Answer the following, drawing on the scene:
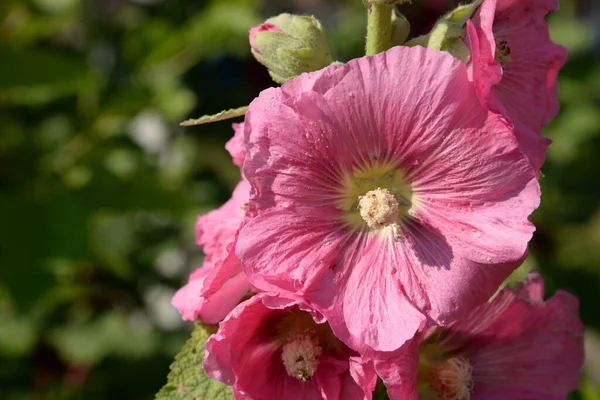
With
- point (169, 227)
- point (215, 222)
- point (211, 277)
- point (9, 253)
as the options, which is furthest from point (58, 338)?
point (211, 277)

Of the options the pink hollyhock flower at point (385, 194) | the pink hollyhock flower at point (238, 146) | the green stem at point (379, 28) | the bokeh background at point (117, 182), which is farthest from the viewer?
the bokeh background at point (117, 182)

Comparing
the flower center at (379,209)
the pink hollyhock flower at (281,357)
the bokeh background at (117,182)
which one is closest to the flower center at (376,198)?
the flower center at (379,209)

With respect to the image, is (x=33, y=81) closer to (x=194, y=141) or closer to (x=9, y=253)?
(x=9, y=253)

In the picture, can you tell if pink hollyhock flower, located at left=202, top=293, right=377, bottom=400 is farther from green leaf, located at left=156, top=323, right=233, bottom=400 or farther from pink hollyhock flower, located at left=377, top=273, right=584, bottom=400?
pink hollyhock flower, located at left=377, top=273, right=584, bottom=400

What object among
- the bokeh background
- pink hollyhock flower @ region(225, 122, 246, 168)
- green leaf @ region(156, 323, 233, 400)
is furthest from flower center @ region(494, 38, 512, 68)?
the bokeh background

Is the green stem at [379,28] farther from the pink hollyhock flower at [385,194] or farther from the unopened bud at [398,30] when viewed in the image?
the pink hollyhock flower at [385,194]

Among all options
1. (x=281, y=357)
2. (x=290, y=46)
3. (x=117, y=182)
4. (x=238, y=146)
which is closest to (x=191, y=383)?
(x=281, y=357)
